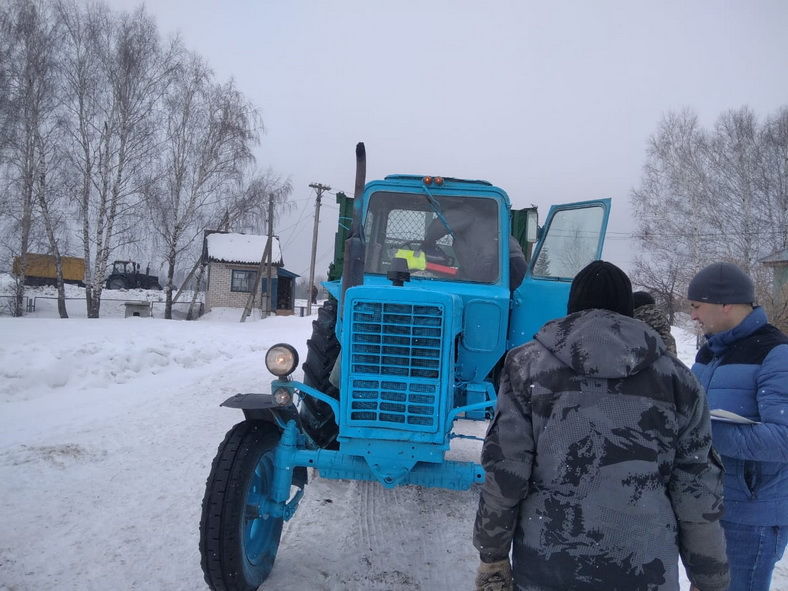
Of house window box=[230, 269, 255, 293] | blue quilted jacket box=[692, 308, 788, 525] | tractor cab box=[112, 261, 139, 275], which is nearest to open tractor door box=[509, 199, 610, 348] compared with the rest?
blue quilted jacket box=[692, 308, 788, 525]

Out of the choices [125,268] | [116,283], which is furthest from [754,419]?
[125,268]

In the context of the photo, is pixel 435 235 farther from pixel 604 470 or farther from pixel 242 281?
pixel 242 281

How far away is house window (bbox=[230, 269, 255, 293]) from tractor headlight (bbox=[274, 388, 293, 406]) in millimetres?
24782

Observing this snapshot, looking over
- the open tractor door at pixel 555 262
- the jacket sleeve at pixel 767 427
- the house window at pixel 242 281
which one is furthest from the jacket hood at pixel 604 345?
the house window at pixel 242 281

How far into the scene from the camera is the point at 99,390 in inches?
254

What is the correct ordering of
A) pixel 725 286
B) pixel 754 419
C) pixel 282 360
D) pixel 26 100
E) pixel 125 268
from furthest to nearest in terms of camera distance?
pixel 125 268
pixel 26 100
pixel 282 360
pixel 725 286
pixel 754 419

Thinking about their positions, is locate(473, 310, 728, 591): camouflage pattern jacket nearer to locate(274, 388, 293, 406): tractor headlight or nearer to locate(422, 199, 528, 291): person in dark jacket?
locate(274, 388, 293, 406): tractor headlight

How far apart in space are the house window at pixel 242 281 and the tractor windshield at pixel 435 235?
934 inches

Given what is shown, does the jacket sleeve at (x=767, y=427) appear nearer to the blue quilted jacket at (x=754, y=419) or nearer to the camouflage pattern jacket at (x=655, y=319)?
the blue quilted jacket at (x=754, y=419)

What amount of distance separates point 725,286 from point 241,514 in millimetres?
2342

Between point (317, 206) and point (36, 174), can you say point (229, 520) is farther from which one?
point (317, 206)

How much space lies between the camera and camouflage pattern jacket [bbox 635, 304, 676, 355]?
2951mm

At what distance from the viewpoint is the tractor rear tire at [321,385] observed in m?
3.40

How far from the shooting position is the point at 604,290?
1.54 metres
